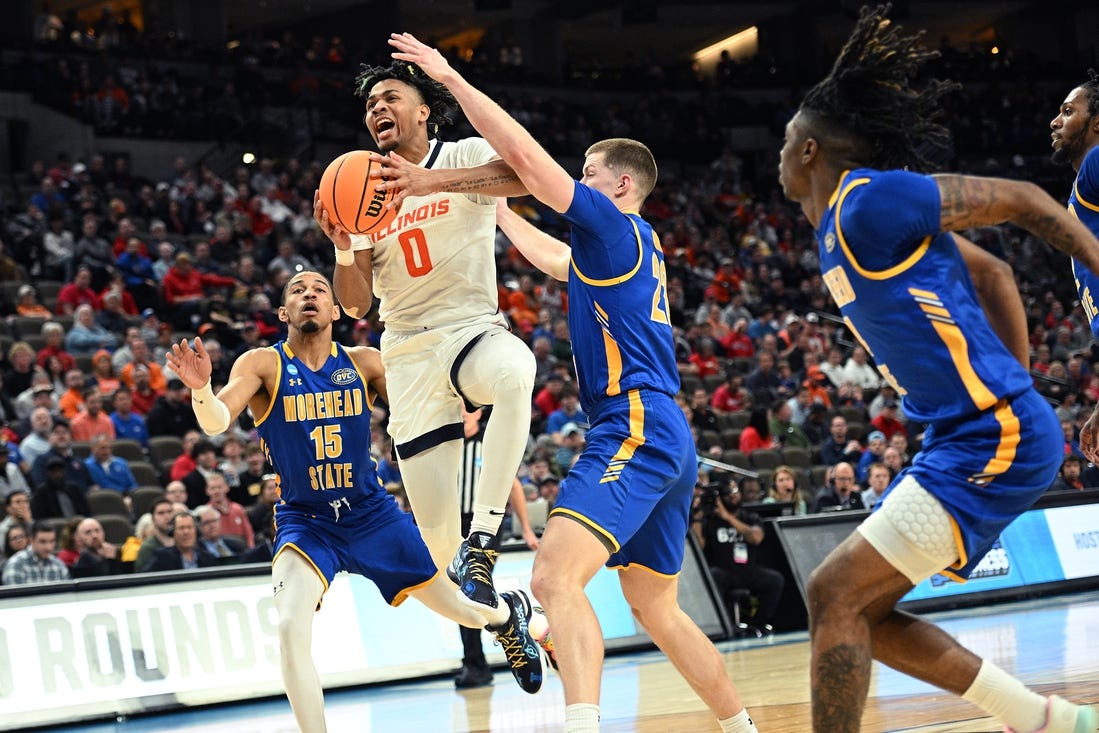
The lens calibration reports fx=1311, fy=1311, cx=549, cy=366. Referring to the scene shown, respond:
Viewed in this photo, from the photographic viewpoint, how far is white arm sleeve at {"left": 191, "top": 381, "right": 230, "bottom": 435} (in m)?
6.09

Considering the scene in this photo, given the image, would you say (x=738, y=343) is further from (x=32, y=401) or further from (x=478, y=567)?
(x=478, y=567)

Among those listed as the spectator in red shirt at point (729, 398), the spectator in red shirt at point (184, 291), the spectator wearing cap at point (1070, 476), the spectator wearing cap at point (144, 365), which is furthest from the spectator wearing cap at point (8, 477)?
the spectator wearing cap at point (1070, 476)

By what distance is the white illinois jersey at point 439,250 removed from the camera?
5.80 m

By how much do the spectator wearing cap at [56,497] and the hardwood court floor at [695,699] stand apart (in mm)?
2787

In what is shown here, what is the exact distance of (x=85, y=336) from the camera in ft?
44.7

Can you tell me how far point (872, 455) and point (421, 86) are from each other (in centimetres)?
1007

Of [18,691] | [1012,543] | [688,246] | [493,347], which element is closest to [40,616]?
[18,691]

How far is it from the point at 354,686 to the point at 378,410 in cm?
430

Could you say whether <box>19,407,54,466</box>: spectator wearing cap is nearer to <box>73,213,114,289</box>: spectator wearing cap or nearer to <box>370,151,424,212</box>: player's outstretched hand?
<box>73,213,114,289</box>: spectator wearing cap

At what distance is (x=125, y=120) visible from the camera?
21.4 metres

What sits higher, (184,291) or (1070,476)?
(184,291)

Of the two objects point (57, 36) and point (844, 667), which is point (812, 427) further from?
point (57, 36)

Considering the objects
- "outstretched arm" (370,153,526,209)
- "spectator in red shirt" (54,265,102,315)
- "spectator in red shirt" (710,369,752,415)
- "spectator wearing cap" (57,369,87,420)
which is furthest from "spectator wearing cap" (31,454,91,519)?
"spectator in red shirt" (710,369,752,415)

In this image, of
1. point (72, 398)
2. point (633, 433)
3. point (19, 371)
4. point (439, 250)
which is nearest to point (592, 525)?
point (633, 433)
